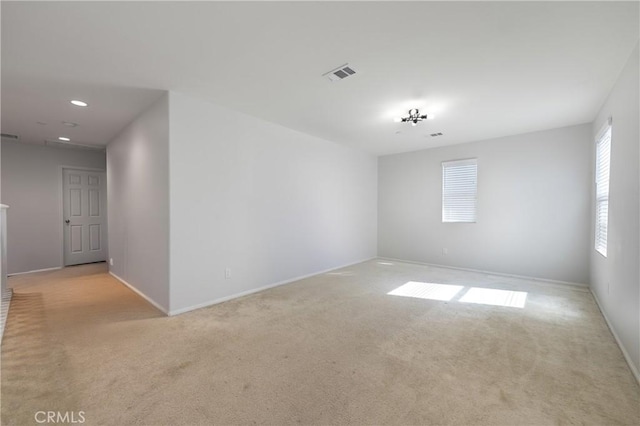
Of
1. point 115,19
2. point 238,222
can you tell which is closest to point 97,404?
point 238,222

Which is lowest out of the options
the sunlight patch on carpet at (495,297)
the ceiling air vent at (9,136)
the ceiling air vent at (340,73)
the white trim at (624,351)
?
the sunlight patch on carpet at (495,297)

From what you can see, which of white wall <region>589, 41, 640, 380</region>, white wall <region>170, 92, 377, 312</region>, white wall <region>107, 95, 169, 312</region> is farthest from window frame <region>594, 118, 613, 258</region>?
white wall <region>107, 95, 169, 312</region>

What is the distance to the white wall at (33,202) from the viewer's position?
16.6ft

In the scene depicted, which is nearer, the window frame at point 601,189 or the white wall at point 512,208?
the window frame at point 601,189

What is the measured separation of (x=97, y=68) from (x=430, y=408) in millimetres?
3922

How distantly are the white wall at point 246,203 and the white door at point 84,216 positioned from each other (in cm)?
455

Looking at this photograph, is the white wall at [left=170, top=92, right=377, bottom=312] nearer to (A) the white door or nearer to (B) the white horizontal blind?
(B) the white horizontal blind

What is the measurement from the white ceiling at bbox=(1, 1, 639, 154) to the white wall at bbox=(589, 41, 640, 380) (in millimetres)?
329

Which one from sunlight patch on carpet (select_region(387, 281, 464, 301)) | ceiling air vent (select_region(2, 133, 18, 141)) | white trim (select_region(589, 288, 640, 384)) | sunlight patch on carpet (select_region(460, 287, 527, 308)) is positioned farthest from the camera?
ceiling air vent (select_region(2, 133, 18, 141))

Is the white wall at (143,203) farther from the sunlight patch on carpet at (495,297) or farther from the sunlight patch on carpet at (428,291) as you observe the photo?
the sunlight patch on carpet at (495,297)

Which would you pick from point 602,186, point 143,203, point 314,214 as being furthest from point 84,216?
point 602,186

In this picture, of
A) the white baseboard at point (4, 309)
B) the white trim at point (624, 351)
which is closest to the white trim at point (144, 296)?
the white baseboard at point (4, 309)

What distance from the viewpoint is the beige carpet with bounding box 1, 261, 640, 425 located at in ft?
5.36

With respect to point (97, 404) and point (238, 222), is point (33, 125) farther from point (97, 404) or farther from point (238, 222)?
point (97, 404)
